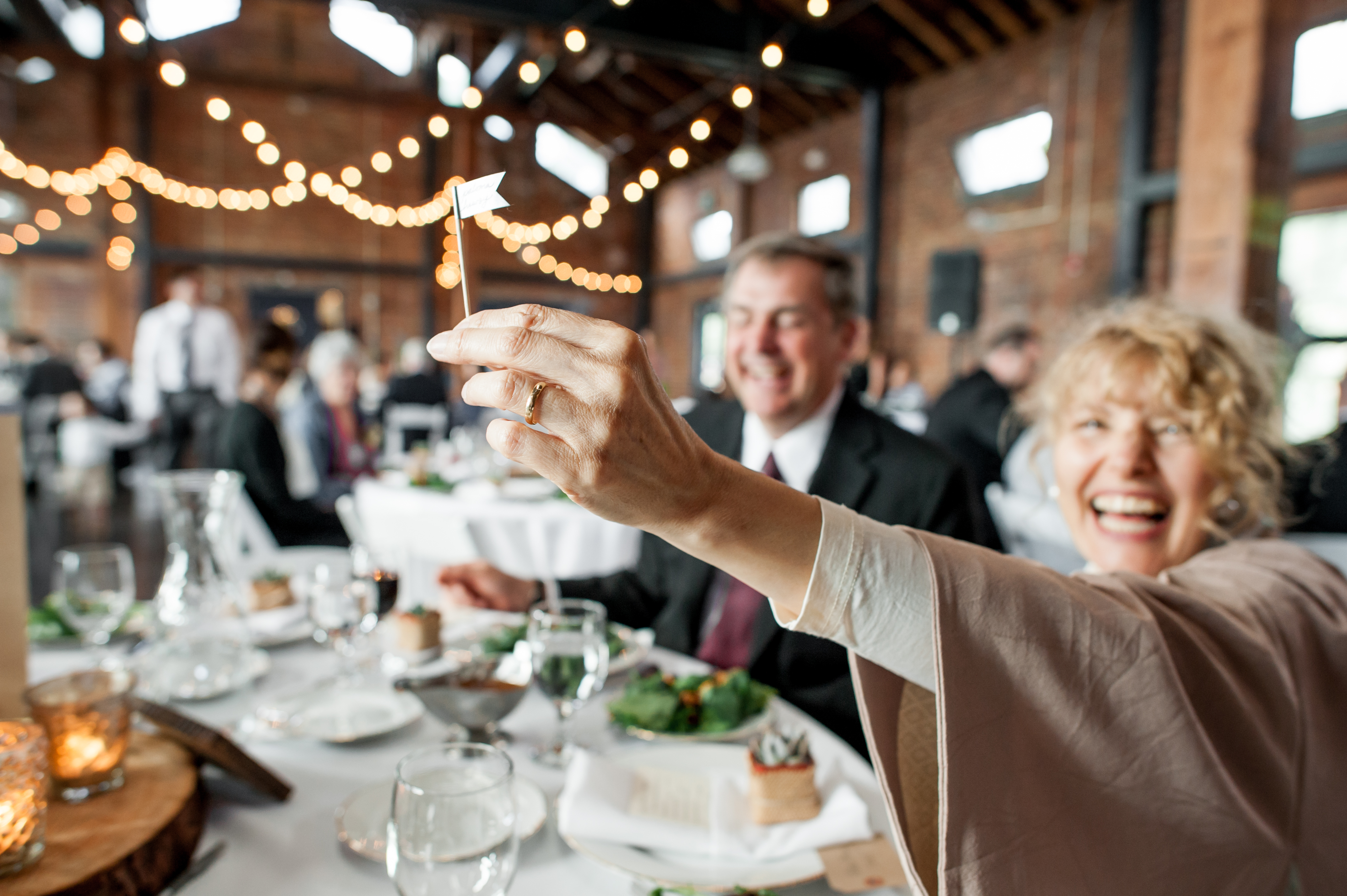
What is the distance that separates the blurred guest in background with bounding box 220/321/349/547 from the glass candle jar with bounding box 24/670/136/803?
2.46m

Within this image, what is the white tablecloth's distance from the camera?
290 centimetres

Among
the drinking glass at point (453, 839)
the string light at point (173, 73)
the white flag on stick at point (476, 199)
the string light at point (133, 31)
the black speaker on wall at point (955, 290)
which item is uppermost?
the string light at point (133, 31)

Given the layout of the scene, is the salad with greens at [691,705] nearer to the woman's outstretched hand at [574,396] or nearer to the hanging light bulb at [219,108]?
the woman's outstretched hand at [574,396]

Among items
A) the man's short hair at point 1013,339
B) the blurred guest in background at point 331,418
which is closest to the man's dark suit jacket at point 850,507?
the blurred guest in background at point 331,418

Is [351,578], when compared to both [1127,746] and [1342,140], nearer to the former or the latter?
[1127,746]

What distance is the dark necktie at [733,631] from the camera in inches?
64.3

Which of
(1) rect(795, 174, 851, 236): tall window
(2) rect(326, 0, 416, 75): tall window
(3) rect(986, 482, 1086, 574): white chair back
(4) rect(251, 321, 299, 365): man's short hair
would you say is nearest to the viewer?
(3) rect(986, 482, 1086, 574): white chair back

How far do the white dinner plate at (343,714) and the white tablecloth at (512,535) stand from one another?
5.47 feet

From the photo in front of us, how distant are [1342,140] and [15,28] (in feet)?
41.6

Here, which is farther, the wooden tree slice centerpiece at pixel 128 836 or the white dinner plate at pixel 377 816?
the white dinner plate at pixel 377 816

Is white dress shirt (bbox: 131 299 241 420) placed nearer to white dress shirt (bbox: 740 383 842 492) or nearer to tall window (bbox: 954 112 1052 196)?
white dress shirt (bbox: 740 383 842 492)

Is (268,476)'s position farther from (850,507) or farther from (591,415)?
(591,415)

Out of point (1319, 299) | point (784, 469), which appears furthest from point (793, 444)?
point (1319, 299)

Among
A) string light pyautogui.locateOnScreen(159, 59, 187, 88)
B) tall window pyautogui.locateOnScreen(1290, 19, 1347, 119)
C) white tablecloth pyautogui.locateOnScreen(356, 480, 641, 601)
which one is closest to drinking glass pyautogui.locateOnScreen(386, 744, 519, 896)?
white tablecloth pyautogui.locateOnScreen(356, 480, 641, 601)
